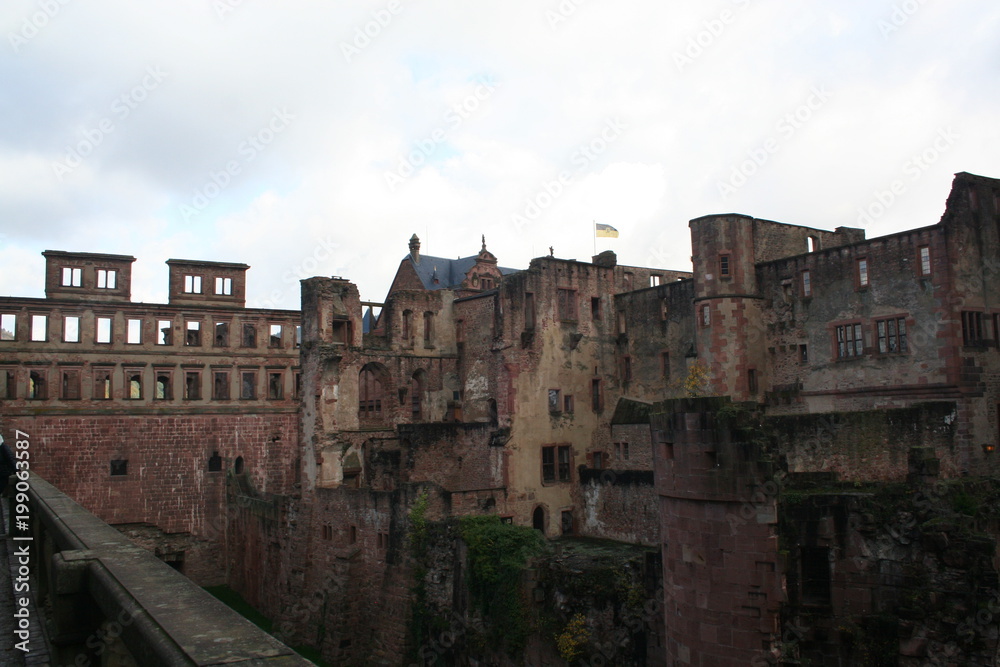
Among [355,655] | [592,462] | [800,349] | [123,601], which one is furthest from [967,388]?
[123,601]

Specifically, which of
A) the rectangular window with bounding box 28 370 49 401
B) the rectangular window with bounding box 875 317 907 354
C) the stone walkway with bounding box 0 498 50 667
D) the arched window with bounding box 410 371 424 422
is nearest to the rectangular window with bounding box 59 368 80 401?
the rectangular window with bounding box 28 370 49 401

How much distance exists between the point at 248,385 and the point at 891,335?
31.6 metres

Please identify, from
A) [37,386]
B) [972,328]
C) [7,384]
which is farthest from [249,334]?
[972,328]

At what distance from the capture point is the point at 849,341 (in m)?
30.1

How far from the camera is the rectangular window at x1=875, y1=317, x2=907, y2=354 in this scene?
93.4 feet

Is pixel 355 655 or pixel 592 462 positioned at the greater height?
pixel 592 462

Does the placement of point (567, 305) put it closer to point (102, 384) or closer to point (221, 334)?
point (221, 334)

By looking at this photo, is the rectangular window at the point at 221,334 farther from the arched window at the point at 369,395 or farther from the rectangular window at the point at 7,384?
the rectangular window at the point at 7,384

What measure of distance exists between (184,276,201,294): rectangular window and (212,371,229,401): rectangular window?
4819 mm

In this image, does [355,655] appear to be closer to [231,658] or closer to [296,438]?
[296,438]

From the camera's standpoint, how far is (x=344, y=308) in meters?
36.8

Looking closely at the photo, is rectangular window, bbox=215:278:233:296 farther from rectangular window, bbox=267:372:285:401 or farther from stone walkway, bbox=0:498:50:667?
stone walkway, bbox=0:498:50:667

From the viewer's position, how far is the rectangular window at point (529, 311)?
35.1 m

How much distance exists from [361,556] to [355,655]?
10.6 ft
